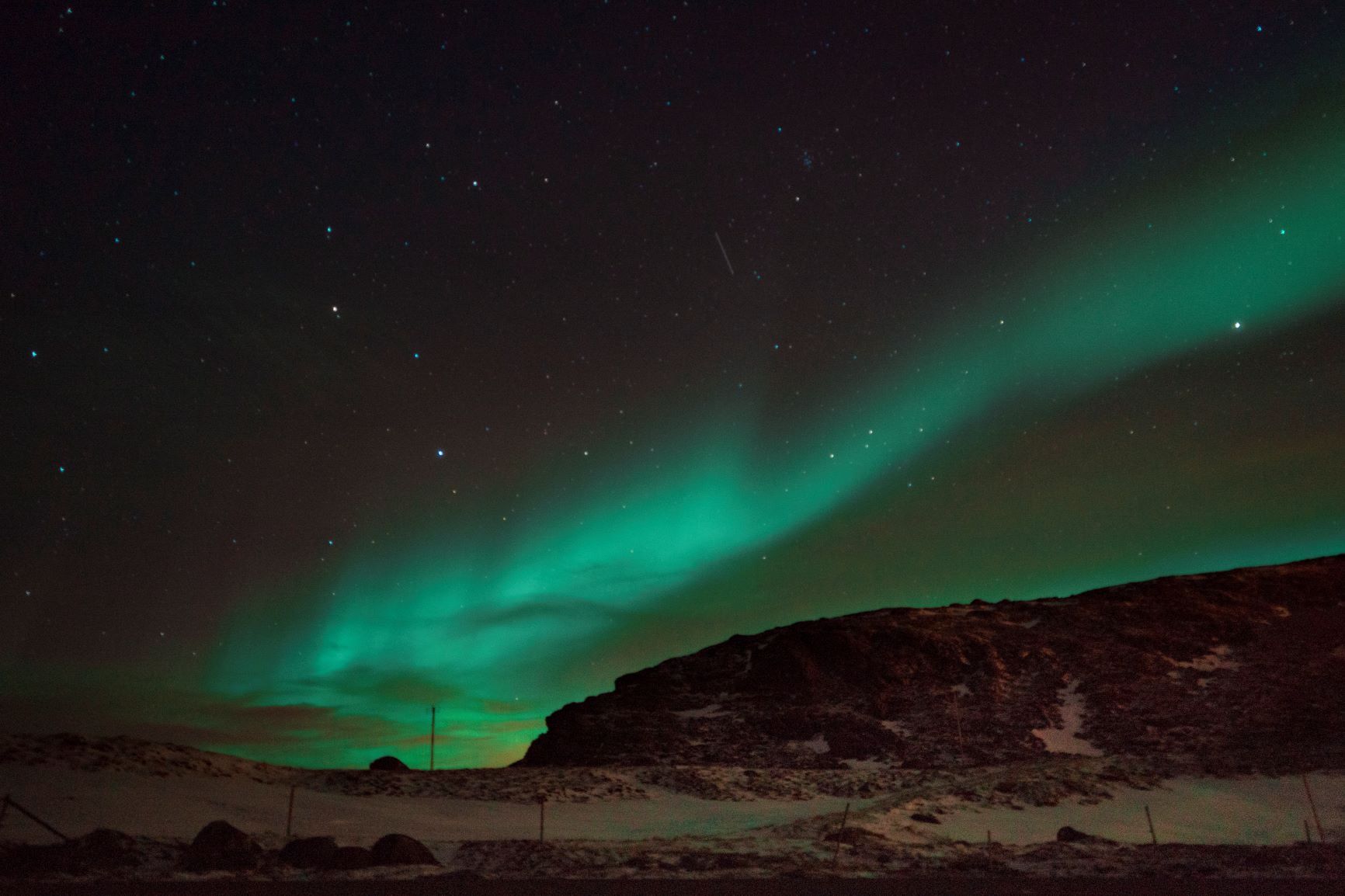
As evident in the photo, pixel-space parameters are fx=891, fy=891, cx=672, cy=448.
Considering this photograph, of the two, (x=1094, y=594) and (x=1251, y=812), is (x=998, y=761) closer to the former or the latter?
(x=1251, y=812)

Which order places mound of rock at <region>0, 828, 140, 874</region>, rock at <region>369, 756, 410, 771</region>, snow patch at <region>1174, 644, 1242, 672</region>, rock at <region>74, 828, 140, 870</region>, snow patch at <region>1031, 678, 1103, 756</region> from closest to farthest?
1. mound of rock at <region>0, 828, 140, 874</region>
2. rock at <region>74, 828, 140, 870</region>
3. rock at <region>369, 756, 410, 771</region>
4. snow patch at <region>1031, 678, 1103, 756</region>
5. snow patch at <region>1174, 644, 1242, 672</region>

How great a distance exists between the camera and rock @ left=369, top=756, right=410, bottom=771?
56156 millimetres

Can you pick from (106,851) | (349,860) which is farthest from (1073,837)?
(106,851)


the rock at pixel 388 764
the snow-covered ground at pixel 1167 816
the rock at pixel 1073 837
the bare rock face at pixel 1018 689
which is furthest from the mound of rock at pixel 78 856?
the bare rock face at pixel 1018 689

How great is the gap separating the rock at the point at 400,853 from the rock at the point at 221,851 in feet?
9.42

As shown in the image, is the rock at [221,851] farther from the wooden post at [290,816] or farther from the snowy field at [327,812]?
the snowy field at [327,812]

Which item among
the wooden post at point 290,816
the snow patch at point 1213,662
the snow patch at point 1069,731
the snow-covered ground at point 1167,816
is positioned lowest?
the snow-covered ground at point 1167,816

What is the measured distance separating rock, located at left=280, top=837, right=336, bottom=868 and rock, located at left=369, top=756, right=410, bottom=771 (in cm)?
3547

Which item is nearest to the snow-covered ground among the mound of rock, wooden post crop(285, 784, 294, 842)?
wooden post crop(285, 784, 294, 842)

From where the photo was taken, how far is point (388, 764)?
5681cm

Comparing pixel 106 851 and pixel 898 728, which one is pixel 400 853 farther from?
pixel 898 728

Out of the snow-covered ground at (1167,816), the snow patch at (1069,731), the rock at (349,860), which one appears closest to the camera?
the rock at (349,860)

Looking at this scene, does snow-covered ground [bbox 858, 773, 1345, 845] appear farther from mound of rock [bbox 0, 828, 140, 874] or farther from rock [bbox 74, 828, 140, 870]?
mound of rock [bbox 0, 828, 140, 874]

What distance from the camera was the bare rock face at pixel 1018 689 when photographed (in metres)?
67.9
